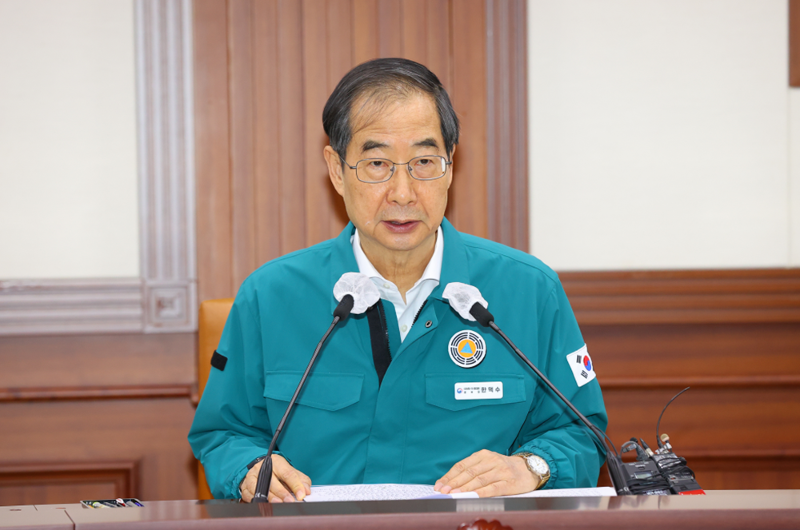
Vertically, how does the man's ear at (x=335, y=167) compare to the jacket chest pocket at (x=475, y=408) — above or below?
above

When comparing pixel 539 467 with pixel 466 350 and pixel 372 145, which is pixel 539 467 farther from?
pixel 372 145

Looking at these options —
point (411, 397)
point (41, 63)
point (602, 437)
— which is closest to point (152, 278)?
point (41, 63)

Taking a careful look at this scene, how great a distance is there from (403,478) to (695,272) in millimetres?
1340

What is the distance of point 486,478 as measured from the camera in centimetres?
101

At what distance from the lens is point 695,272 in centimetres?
206

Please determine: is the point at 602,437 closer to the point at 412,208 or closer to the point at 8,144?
the point at 412,208

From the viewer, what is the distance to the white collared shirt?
4.40 ft

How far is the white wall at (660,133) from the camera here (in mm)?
2055

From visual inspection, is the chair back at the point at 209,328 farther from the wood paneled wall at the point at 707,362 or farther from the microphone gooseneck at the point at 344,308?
the wood paneled wall at the point at 707,362

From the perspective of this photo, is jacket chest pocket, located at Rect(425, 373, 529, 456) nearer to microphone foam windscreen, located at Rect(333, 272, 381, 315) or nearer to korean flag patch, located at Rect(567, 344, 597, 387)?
korean flag patch, located at Rect(567, 344, 597, 387)

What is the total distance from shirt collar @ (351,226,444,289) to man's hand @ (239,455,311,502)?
1.53 feet

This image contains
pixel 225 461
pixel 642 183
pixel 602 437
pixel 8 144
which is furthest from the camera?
pixel 642 183

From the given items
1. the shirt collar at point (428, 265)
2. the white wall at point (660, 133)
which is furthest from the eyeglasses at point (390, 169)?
the white wall at point (660, 133)

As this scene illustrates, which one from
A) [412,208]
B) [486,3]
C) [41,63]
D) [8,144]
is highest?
[486,3]
